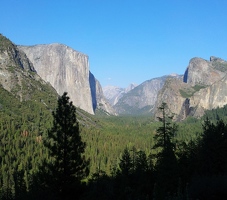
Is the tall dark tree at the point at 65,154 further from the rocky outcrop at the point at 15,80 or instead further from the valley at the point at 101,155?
the rocky outcrop at the point at 15,80

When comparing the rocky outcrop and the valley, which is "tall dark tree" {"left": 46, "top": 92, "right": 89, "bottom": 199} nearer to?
the valley

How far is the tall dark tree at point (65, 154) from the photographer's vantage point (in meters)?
26.1

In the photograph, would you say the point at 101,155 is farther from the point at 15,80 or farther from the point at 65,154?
the point at 15,80

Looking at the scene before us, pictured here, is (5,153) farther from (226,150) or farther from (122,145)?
(226,150)

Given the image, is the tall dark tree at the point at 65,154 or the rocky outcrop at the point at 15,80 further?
the rocky outcrop at the point at 15,80

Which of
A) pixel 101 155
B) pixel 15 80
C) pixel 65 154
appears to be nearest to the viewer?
pixel 65 154

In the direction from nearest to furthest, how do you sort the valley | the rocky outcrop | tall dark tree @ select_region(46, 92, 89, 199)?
tall dark tree @ select_region(46, 92, 89, 199) → the valley → the rocky outcrop

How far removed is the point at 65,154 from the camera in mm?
27156

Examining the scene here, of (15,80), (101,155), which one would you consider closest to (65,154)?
(101,155)

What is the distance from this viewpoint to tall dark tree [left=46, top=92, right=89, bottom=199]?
1028 inches

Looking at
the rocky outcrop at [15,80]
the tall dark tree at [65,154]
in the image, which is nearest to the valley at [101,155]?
the rocky outcrop at [15,80]

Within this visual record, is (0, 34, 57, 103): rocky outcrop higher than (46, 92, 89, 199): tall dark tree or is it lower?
higher

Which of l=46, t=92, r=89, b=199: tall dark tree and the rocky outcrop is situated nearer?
l=46, t=92, r=89, b=199: tall dark tree

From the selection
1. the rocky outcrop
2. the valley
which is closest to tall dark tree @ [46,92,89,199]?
the valley
